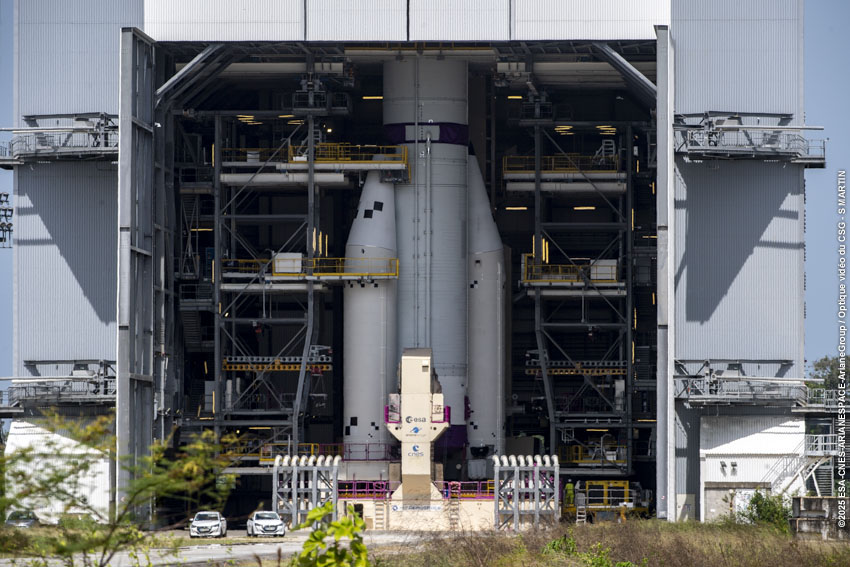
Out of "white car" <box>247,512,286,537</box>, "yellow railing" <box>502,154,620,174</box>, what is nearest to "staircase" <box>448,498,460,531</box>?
"white car" <box>247,512,286,537</box>

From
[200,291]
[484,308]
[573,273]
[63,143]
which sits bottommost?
[484,308]

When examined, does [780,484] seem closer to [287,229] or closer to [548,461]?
[548,461]

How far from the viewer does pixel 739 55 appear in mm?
49562

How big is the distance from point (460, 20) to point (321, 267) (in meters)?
13.1

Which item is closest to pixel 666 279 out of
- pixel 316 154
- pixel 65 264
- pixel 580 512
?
pixel 580 512

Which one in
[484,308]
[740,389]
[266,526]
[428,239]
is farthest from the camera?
[484,308]

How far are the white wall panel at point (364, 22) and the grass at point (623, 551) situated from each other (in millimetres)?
17017

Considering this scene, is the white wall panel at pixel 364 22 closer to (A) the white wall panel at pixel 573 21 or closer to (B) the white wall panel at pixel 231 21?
(B) the white wall panel at pixel 231 21

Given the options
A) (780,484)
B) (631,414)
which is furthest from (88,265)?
(780,484)

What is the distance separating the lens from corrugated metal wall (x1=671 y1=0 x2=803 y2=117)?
1940 inches

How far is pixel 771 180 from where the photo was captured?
5050 centimetres

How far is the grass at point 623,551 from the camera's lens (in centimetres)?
3133

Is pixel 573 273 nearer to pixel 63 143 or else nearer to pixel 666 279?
pixel 666 279

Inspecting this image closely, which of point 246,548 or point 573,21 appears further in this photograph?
point 573,21
